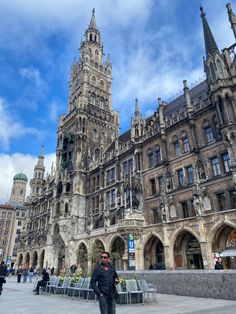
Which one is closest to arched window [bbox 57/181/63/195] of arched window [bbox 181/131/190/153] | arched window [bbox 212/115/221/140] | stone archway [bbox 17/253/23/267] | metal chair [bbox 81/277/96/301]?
stone archway [bbox 17/253/23/267]

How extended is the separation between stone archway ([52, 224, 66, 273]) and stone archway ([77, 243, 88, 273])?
395 cm

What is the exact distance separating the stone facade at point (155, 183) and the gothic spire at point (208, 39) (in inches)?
4.3

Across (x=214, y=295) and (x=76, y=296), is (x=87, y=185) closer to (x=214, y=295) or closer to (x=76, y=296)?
(x=76, y=296)

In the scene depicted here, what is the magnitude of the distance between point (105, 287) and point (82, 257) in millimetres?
31463

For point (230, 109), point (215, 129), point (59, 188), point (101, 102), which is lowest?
point (215, 129)

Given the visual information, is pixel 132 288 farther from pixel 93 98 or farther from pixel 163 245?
pixel 93 98

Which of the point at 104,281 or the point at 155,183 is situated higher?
the point at 155,183

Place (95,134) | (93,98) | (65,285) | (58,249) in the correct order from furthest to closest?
(93,98)
(95,134)
(58,249)
(65,285)

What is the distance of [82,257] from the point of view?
34625 millimetres

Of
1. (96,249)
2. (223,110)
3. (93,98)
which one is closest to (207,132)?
(223,110)

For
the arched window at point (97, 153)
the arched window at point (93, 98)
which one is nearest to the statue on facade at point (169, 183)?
the arched window at point (97, 153)

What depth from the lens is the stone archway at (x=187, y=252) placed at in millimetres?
23256

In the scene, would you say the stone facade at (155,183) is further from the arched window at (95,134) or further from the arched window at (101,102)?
the arched window at (101,102)

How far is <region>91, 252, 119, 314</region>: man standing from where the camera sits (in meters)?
5.30
